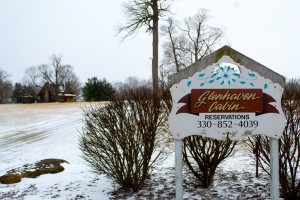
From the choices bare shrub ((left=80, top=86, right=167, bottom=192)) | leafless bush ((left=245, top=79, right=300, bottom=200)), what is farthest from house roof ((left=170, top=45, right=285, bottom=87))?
bare shrub ((left=80, top=86, right=167, bottom=192))

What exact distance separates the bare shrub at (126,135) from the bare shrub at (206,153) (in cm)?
66

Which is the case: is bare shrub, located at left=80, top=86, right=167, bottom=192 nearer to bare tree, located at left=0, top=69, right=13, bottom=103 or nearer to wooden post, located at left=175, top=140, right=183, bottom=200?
wooden post, located at left=175, top=140, right=183, bottom=200

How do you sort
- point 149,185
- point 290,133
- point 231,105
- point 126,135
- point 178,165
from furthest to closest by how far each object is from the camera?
point 149,185, point 126,135, point 290,133, point 178,165, point 231,105

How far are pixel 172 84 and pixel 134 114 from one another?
1470 millimetres

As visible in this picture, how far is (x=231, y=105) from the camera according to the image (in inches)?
164

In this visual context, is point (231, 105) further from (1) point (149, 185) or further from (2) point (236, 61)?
(1) point (149, 185)

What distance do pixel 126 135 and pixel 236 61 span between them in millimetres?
2362

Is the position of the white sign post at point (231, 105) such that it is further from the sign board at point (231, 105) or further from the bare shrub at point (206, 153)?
the bare shrub at point (206, 153)

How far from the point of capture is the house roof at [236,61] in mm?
4203

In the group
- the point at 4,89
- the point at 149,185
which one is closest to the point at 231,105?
the point at 149,185

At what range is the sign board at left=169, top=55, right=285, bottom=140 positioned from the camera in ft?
13.7

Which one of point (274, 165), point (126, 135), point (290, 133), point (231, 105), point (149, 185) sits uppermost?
point (231, 105)

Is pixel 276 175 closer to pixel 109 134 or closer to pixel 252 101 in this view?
pixel 252 101

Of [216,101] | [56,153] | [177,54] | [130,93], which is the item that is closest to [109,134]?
[130,93]
